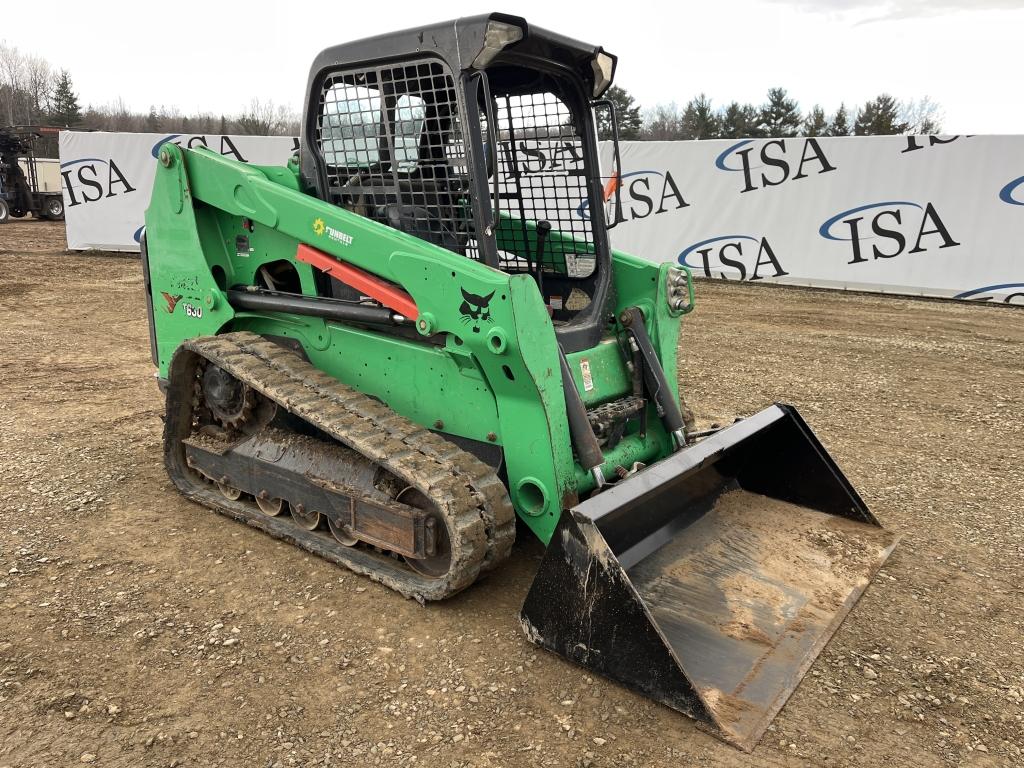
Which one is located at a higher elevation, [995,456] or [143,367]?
[143,367]

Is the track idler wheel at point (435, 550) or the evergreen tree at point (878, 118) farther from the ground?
the evergreen tree at point (878, 118)

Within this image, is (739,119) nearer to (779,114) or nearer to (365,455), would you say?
(779,114)

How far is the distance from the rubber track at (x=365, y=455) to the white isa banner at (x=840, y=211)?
7737 mm

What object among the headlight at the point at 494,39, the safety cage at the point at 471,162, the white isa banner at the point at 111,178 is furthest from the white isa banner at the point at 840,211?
the headlight at the point at 494,39

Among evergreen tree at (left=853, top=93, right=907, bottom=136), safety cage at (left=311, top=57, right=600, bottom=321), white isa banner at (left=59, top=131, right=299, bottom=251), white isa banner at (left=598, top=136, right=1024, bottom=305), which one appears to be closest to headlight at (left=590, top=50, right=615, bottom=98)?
safety cage at (left=311, top=57, right=600, bottom=321)

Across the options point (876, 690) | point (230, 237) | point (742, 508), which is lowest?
point (876, 690)

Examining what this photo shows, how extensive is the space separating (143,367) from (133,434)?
7.05 feet

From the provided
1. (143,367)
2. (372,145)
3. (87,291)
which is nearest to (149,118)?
(87,291)

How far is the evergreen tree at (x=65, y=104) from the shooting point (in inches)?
2056

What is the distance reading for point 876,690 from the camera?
→ 9.20ft

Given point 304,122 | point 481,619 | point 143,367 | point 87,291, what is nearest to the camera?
point 481,619

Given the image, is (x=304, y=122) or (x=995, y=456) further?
(x=995, y=456)

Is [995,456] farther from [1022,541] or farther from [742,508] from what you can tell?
[742,508]

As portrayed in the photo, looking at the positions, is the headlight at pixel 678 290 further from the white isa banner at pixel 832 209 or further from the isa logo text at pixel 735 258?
the isa logo text at pixel 735 258
